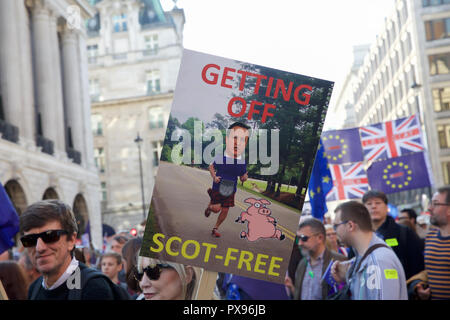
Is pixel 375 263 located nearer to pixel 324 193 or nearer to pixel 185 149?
pixel 185 149

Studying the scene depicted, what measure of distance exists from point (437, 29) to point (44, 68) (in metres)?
30.4

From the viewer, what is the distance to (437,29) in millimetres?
45125

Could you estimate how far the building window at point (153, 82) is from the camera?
170ft

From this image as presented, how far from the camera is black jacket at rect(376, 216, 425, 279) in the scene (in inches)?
238

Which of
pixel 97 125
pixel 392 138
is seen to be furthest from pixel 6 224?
pixel 97 125

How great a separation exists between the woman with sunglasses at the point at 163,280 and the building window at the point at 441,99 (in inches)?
1737

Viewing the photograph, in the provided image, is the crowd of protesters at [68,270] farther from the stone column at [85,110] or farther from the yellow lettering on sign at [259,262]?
the stone column at [85,110]

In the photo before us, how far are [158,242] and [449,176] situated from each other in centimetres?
4357

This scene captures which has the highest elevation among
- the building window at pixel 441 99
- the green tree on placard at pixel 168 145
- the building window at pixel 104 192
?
the green tree on placard at pixel 168 145

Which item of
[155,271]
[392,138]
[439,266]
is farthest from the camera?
[392,138]

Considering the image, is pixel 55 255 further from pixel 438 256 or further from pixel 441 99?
pixel 441 99

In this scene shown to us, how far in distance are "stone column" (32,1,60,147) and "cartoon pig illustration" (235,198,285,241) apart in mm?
24858

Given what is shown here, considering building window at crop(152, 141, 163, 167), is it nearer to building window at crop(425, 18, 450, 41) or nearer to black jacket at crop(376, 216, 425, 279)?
Result: building window at crop(425, 18, 450, 41)

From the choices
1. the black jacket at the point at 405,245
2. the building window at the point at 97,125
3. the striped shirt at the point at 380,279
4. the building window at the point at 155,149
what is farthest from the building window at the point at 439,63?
the striped shirt at the point at 380,279
